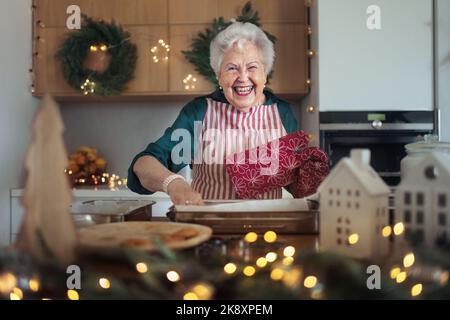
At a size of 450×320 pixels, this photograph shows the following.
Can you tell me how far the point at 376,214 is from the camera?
0.33m

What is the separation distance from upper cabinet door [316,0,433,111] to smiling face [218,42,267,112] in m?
0.13

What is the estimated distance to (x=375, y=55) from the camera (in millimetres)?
646

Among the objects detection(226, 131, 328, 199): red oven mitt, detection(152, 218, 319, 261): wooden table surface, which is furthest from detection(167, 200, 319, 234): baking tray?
detection(226, 131, 328, 199): red oven mitt

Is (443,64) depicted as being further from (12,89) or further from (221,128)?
(12,89)

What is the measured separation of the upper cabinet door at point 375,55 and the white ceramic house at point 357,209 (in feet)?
0.70

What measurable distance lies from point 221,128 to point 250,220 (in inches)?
8.1

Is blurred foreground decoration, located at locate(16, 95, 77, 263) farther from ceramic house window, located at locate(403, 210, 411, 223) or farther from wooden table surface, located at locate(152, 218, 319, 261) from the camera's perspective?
ceramic house window, located at locate(403, 210, 411, 223)

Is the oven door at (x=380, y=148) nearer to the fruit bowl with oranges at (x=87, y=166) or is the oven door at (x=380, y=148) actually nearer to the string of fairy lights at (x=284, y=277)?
the string of fairy lights at (x=284, y=277)

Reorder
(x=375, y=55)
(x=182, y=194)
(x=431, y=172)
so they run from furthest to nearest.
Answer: (x=375, y=55) → (x=182, y=194) → (x=431, y=172)

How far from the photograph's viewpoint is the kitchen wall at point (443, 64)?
1.58 feet

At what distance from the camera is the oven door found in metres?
0.36

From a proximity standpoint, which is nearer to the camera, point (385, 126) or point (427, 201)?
point (427, 201)

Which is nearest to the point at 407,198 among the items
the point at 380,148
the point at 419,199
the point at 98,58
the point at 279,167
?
the point at 419,199
